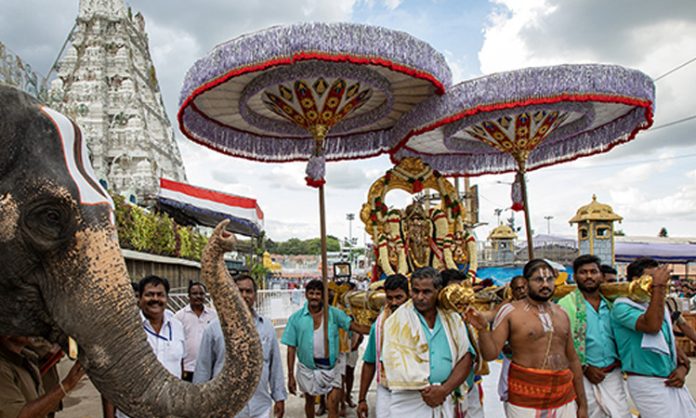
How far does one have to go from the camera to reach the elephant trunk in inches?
60.2

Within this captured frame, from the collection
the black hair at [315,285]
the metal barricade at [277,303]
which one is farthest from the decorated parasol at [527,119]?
the metal barricade at [277,303]

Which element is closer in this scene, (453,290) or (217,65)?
(453,290)

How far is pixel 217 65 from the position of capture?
5.23m

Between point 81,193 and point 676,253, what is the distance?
2287 cm

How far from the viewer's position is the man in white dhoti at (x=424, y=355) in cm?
351

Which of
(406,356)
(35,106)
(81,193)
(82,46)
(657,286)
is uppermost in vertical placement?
(82,46)

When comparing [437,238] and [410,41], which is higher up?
[410,41]

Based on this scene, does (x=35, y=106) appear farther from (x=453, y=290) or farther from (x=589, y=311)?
(x=589, y=311)

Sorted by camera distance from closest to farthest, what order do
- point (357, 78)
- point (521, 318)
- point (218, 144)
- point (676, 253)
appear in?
point (521, 318)
point (357, 78)
point (218, 144)
point (676, 253)

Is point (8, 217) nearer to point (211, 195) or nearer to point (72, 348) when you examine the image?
point (72, 348)

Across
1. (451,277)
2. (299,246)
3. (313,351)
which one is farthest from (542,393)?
(299,246)

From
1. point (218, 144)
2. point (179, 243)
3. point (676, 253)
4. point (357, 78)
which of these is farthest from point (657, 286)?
point (676, 253)

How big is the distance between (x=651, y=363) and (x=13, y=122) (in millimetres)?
4308

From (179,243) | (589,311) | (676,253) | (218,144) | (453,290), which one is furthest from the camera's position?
(676,253)
